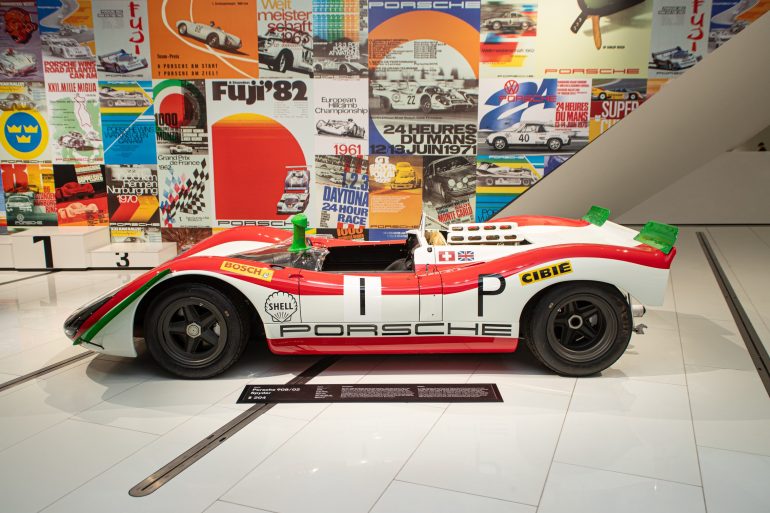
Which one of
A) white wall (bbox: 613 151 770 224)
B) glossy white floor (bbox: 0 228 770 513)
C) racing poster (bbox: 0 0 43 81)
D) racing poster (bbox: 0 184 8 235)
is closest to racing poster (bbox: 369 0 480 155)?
glossy white floor (bbox: 0 228 770 513)

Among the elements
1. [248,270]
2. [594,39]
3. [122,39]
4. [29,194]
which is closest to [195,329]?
[248,270]

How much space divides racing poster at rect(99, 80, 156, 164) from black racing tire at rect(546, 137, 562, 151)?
4510 millimetres

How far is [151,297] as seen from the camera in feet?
12.0

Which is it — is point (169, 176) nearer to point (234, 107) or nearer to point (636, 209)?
point (234, 107)

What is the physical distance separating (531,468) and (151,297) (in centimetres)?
238

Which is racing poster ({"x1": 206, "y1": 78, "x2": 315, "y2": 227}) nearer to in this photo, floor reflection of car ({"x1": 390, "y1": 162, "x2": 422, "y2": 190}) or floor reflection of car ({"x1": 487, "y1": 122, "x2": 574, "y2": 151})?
floor reflection of car ({"x1": 390, "y1": 162, "x2": 422, "y2": 190})

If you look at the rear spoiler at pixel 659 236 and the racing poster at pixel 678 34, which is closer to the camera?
the rear spoiler at pixel 659 236

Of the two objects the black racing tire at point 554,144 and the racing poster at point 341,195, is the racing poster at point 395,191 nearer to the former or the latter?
the racing poster at point 341,195

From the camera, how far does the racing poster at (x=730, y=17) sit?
6.45m

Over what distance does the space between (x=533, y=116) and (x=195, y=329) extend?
4.64 meters

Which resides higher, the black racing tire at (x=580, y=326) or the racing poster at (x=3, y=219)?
the racing poster at (x=3, y=219)

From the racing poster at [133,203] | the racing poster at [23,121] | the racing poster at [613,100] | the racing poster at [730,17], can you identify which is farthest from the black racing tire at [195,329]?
the racing poster at [730,17]

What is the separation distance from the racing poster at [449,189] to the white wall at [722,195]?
453 centimetres

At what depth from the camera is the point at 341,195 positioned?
703 centimetres
